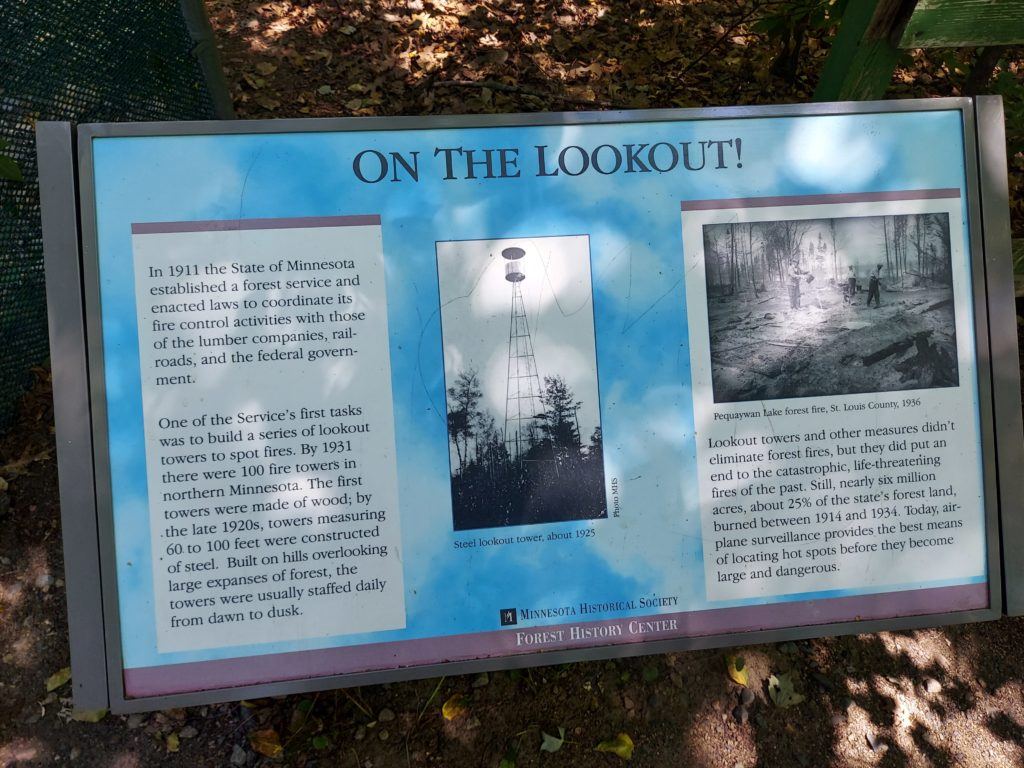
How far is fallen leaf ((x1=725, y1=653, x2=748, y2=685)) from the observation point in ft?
8.52

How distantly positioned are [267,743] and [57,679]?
0.82 metres

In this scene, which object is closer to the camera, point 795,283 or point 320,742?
point 795,283

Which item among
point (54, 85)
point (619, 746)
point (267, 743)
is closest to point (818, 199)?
point (619, 746)

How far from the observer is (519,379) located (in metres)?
1.98

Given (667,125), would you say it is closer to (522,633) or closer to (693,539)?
(693,539)

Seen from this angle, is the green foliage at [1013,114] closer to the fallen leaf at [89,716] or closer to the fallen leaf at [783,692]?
the fallen leaf at [783,692]

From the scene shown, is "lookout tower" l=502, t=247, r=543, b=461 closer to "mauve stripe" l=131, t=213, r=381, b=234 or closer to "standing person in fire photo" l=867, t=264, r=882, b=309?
"mauve stripe" l=131, t=213, r=381, b=234

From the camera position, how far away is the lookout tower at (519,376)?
6.50 feet

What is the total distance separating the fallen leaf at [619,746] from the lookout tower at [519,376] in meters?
1.22

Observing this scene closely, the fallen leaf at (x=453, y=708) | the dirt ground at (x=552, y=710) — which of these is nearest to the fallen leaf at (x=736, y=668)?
the dirt ground at (x=552, y=710)

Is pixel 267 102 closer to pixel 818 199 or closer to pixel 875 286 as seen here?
pixel 818 199

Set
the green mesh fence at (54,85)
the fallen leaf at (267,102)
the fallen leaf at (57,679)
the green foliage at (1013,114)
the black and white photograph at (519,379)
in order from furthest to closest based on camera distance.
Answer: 1. the fallen leaf at (267,102)
2. the green foliage at (1013,114)
3. the fallen leaf at (57,679)
4. the green mesh fence at (54,85)
5. the black and white photograph at (519,379)

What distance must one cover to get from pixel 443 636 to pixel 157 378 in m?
1.08

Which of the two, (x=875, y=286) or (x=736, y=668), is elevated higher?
(x=875, y=286)
